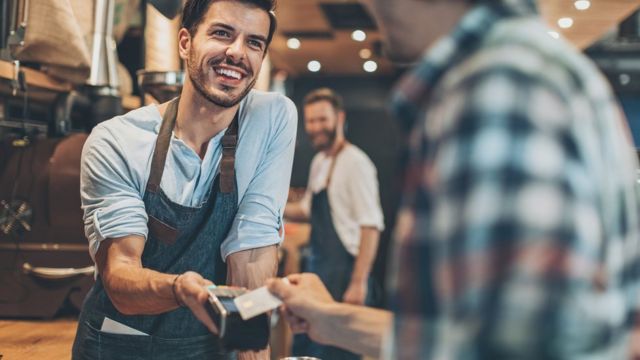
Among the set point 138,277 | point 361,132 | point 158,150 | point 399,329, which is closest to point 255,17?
point 158,150

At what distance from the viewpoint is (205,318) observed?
4.27ft

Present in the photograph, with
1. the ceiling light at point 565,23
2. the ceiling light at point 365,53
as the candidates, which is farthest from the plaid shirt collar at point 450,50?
the ceiling light at point 365,53

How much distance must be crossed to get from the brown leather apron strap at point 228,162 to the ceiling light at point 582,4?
4.25 meters

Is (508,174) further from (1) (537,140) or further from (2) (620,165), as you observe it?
(2) (620,165)

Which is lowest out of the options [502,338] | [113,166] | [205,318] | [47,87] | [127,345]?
[127,345]

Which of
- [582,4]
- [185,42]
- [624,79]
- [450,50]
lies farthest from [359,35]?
[450,50]

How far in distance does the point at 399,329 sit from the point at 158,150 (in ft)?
3.55

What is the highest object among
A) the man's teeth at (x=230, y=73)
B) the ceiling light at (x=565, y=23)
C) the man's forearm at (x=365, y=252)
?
the ceiling light at (x=565, y=23)

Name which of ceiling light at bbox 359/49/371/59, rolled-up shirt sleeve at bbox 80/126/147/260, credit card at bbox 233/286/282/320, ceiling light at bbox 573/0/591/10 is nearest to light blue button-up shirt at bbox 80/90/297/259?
rolled-up shirt sleeve at bbox 80/126/147/260

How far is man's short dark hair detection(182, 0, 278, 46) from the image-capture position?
71.7 inches

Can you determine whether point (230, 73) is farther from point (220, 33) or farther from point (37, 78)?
point (37, 78)

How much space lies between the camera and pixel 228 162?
1828mm

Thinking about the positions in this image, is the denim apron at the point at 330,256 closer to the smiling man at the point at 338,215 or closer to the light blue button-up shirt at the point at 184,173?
the smiling man at the point at 338,215

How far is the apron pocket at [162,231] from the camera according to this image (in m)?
1.77
